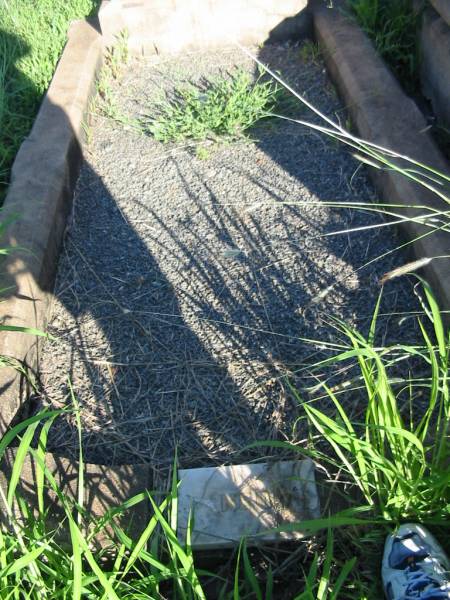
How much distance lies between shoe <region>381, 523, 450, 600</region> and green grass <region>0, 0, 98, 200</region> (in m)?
2.21

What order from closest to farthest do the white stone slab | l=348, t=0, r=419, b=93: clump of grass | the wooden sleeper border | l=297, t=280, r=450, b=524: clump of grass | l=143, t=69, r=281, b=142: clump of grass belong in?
l=297, t=280, r=450, b=524: clump of grass, the white stone slab, the wooden sleeper border, l=143, t=69, r=281, b=142: clump of grass, l=348, t=0, r=419, b=93: clump of grass

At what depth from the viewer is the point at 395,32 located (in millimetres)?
3236

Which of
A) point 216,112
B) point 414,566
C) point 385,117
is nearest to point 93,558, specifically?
point 414,566

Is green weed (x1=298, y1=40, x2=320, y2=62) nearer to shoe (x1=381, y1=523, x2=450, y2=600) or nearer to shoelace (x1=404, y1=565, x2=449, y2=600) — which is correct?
shoe (x1=381, y1=523, x2=450, y2=600)

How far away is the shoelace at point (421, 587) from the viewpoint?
127 centimetres

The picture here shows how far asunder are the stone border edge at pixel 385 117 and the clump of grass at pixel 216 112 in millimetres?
399

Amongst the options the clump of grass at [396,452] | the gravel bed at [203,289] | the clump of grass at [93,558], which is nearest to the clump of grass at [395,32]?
the gravel bed at [203,289]

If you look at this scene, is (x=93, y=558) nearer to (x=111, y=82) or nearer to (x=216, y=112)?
(x=216, y=112)

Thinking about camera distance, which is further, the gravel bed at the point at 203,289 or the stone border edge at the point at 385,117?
the stone border edge at the point at 385,117

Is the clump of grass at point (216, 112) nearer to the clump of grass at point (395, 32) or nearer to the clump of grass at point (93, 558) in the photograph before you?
the clump of grass at point (395, 32)

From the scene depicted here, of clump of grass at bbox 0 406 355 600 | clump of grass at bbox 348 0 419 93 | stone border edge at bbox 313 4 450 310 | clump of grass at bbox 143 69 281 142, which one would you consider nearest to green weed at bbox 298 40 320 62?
stone border edge at bbox 313 4 450 310

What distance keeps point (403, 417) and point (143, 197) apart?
1591mm

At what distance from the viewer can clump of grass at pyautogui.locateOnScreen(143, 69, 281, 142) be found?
9.98ft

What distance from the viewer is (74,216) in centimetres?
272
